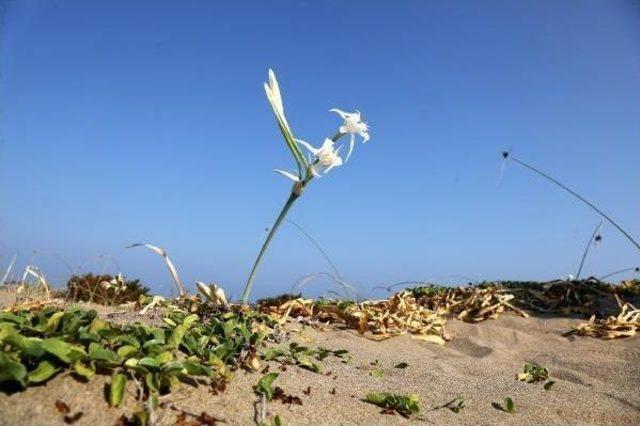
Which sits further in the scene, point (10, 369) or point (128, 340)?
point (128, 340)

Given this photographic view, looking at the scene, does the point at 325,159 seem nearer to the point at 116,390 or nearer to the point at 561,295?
the point at 116,390

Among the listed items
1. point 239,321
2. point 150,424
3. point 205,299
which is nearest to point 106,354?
point 150,424

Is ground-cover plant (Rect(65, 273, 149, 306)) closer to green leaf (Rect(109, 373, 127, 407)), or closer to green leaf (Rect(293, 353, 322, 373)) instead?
green leaf (Rect(293, 353, 322, 373))

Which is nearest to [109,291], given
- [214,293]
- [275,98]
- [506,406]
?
[214,293]

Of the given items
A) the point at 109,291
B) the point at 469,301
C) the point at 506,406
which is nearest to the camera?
the point at 506,406

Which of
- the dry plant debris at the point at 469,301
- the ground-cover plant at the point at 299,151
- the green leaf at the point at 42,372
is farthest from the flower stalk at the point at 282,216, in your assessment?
the dry plant debris at the point at 469,301

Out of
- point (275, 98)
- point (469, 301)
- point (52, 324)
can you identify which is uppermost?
point (275, 98)

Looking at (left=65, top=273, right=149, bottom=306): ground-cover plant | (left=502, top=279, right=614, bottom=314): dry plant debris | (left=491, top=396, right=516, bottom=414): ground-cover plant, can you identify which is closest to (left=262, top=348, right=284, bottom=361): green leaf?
(left=491, top=396, right=516, bottom=414): ground-cover plant
